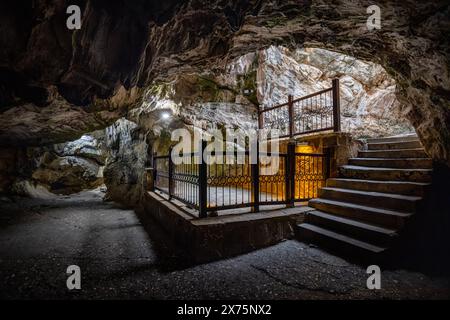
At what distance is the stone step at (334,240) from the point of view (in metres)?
4.43

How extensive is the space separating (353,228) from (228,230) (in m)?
2.79

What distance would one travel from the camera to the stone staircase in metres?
4.66

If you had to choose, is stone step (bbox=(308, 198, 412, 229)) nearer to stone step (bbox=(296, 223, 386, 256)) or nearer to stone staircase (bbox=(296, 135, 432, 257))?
stone staircase (bbox=(296, 135, 432, 257))

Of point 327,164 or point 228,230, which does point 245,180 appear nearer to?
point 228,230

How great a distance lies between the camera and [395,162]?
630 cm

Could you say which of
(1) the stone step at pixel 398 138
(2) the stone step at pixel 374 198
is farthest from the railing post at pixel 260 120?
(2) the stone step at pixel 374 198

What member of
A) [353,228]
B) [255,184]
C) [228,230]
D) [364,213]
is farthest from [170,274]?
[364,213]

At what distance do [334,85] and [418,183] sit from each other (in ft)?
13.7

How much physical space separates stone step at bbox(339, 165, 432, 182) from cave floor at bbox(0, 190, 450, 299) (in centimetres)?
242

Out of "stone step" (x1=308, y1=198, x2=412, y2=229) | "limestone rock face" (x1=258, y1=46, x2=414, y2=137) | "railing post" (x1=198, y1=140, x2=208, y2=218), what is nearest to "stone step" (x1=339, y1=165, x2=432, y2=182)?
"stone step" (x1=308, y1=198, x2=412, y2=229)

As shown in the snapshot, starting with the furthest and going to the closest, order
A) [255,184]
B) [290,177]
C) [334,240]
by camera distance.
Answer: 1. [290,177]
2. [255,184]
3. [334,240]

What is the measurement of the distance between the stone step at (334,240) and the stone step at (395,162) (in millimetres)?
2804

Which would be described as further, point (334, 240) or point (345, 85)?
point (345, 85)
